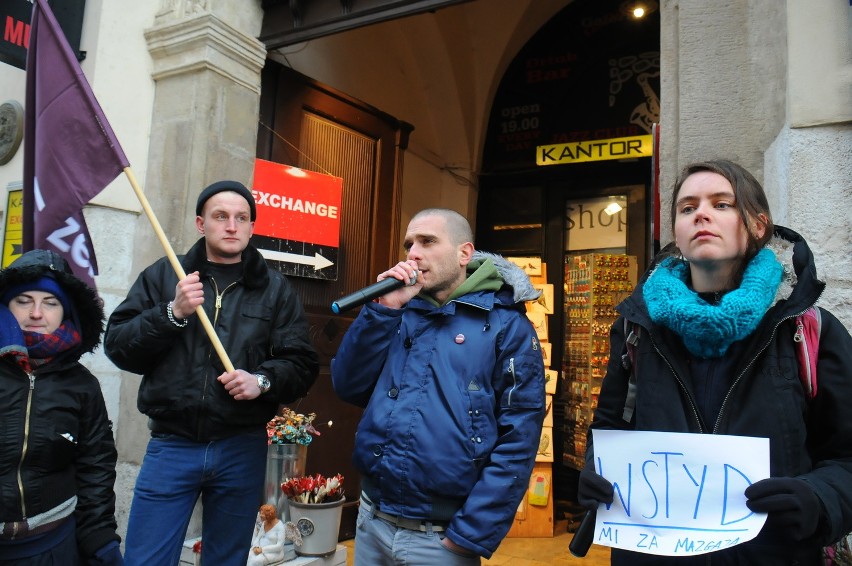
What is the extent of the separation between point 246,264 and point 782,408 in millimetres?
1905

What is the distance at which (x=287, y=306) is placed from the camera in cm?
258

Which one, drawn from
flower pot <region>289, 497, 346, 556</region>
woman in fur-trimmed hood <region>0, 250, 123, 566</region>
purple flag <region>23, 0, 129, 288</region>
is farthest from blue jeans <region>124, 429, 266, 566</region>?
flower pot <region>289, 497, 346, 556</region>

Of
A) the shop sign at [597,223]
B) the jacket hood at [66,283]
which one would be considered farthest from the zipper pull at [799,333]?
the shop sign at [597,223]

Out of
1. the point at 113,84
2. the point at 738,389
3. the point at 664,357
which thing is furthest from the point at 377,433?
the point at 113,84

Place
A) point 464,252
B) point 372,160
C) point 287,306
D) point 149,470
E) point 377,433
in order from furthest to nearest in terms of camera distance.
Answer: point 372,160 < point 287,306 < point 149,470 < point 464,252 < point 377,433

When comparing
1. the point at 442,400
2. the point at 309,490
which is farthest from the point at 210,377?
the point at 309,490

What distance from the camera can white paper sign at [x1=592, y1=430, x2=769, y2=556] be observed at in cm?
128

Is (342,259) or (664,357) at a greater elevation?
(342,259)

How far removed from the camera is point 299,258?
4.49 m

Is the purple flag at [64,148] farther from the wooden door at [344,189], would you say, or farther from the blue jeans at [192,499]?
the wooden door at [344,189]

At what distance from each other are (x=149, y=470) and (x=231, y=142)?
2.44 metres

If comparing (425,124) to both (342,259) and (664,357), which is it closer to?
(342,259)

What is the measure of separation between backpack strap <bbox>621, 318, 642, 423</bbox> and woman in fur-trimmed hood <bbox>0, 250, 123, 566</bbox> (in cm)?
167

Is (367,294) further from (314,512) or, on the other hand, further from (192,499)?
(314,512)
